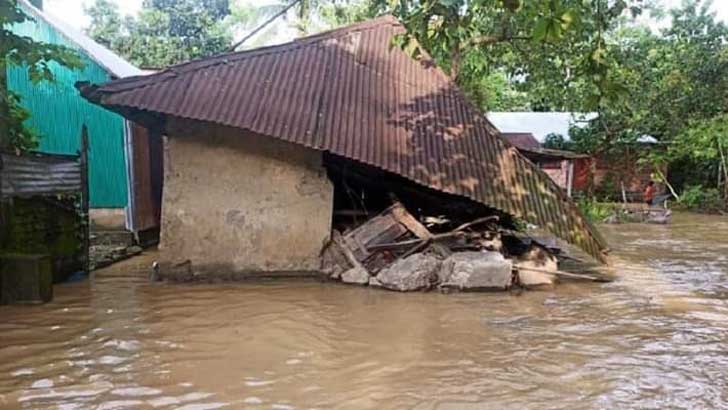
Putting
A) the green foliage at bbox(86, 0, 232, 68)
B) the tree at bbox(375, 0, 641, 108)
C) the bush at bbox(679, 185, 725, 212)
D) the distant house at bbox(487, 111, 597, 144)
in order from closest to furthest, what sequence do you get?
the tree at bbox(375, 0, 641, 108) → the bush at bbox(679, 185, 725, 212) → the distant house at bbox(487, 111, 597, 144) → the green foliage at bbox(86, 0, 232, 68)

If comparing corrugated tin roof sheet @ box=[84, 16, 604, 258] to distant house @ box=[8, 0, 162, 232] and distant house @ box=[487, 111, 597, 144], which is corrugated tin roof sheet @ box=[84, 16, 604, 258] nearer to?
distant house @ box=[8, 0, 162, 232]

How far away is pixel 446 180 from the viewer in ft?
32.5

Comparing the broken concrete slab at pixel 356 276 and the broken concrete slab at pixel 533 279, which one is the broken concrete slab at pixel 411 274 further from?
the broken concrete slab at pixel 533 279

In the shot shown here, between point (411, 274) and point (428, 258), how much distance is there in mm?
398

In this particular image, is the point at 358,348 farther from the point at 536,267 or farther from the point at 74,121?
the point at 74,121

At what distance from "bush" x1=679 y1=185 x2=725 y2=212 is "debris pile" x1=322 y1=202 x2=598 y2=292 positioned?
17.2 meters

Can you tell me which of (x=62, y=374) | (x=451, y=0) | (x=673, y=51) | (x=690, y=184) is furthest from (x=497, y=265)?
(x=690, y=184)

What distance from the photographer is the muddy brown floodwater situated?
17.4 feet

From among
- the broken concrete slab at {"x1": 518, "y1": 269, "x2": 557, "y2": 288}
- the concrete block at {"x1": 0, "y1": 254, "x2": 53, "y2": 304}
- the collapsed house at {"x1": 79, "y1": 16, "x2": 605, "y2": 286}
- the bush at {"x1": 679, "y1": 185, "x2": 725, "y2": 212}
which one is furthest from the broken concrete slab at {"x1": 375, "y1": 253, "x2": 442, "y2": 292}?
the bush at {"x1": 679, "y1": 185, "x2": 725, "y2": 212}

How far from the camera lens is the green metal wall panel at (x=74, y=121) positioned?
487 inches

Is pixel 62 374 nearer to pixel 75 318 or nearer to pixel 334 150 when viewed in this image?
pixel 75 318

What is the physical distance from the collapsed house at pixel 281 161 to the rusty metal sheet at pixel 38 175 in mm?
1179

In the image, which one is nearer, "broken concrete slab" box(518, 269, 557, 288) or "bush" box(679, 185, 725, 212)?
"broken concrete slab" box(518, 269, 557, 288)

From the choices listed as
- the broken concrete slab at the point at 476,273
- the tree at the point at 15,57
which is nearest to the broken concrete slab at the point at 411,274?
the broken concrete slab at the point at 476,273
